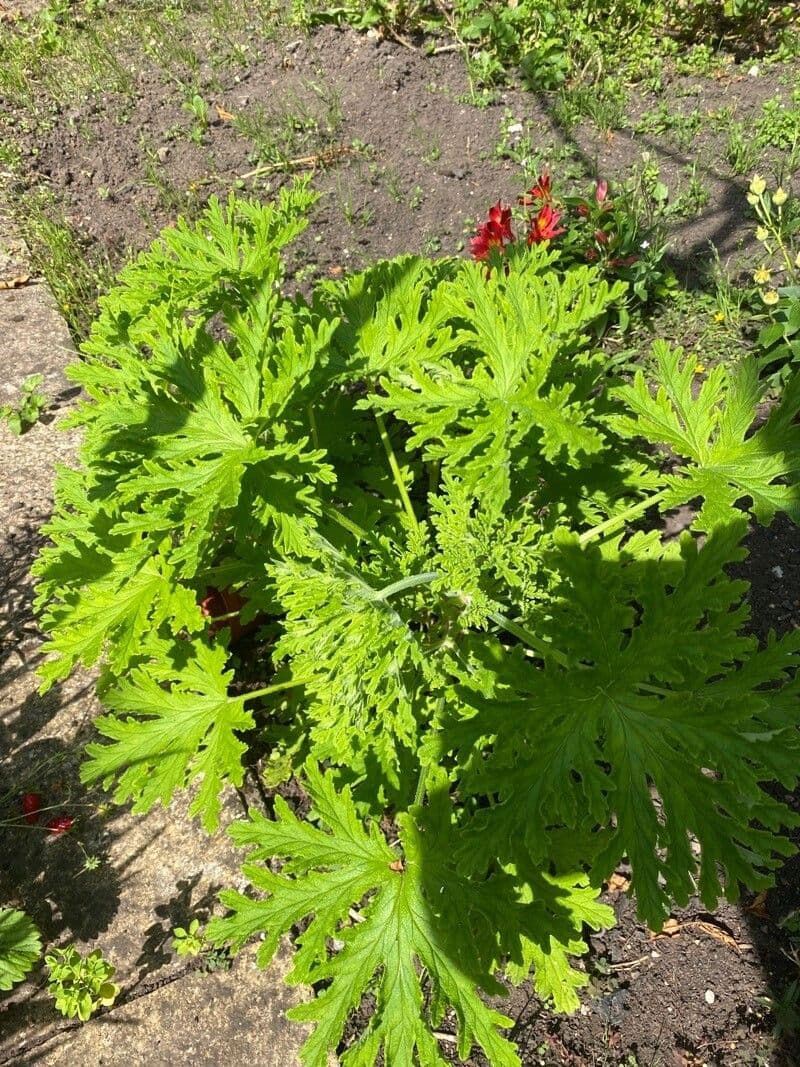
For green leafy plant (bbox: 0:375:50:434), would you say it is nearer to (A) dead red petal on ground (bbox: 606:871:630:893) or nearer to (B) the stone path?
(B) the stone path

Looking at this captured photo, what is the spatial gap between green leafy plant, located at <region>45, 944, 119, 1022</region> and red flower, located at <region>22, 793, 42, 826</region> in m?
0.46

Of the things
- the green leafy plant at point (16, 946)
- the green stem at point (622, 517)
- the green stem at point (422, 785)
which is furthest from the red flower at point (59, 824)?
the green stem at point (622, 517)

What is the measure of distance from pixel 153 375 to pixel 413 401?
29.2 inches

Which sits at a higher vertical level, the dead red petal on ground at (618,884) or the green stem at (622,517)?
the green stem at (622,517)

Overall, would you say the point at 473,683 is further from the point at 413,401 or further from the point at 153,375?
the point at 153,375

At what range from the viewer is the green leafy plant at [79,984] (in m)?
2.16

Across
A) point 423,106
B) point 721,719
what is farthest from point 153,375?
point 423,106

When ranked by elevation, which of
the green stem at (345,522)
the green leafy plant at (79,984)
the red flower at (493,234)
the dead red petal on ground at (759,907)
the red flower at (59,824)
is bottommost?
the dead red petal on ground at (759,907)

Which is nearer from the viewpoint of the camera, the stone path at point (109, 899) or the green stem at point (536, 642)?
the green stem at point (536, 642)

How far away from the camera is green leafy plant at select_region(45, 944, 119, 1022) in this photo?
7.10 ft

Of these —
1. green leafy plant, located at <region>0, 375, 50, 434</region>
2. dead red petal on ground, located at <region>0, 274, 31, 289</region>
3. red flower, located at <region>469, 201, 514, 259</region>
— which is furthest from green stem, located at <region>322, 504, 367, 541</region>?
dead red petal on ground, located at <region>0, 274, 31, 289</region>

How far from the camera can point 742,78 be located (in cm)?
477

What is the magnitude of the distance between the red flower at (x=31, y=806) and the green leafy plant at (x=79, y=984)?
46 cm

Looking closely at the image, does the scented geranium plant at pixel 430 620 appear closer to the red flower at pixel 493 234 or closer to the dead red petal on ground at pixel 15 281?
the red flower at pixel 493 234
